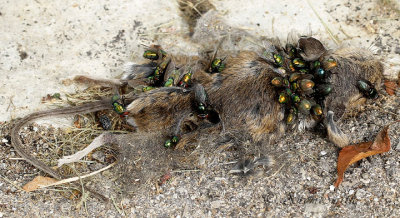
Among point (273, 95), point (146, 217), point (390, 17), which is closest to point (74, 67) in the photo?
point (146, 217)

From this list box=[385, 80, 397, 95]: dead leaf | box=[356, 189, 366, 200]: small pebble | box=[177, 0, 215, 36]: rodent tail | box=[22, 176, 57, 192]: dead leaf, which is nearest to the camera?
box=[356, 189, 366, 200]: small pebble

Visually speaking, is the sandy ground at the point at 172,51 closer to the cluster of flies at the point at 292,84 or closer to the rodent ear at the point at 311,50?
the cluster of flies at the point at 292,84

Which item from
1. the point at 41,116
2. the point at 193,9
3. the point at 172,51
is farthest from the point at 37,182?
the point at 193,9

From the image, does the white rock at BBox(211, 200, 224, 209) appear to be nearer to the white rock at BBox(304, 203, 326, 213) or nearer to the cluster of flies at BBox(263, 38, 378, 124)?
the white rock at BBox(304, 203, 326, 213)

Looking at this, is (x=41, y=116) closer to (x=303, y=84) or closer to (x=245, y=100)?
(x=245, y=100)

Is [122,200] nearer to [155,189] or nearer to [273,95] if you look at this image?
[155,189]

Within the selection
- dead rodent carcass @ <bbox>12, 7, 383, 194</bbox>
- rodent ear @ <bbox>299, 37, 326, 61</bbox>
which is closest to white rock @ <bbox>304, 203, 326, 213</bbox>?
dead rodent carcass @ <bbox>12, 7, 383, 194</bbox>
